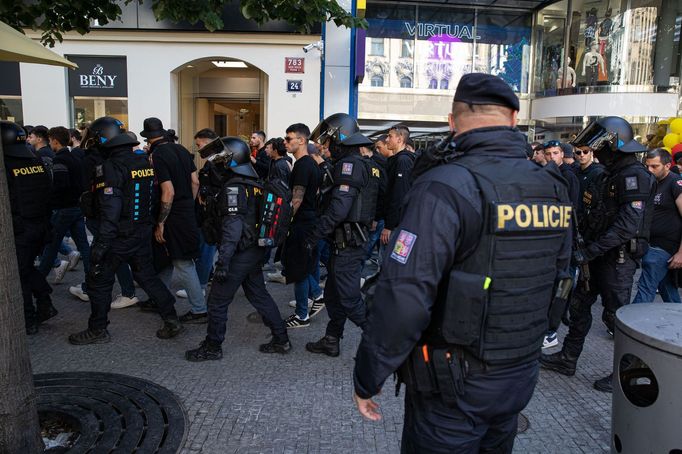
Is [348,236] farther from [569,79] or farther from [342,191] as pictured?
[569,79]

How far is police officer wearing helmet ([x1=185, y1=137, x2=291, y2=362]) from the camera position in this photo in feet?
14.0

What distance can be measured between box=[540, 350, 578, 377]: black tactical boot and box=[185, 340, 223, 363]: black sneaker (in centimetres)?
279

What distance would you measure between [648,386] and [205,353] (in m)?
3.32

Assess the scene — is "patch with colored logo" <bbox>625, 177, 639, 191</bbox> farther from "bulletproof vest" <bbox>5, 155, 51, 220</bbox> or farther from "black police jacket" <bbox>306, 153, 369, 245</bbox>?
"bulletproof vest" <bbox>5, 155, 51, 220</bbox>

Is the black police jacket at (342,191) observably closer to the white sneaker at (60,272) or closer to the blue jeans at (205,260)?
the blue jeans at (205,260)

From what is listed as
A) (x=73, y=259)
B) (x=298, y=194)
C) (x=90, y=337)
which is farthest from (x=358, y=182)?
(x=73, y=259)

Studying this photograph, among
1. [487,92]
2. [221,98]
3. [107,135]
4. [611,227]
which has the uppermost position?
[221,98]

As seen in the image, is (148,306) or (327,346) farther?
(148,306)

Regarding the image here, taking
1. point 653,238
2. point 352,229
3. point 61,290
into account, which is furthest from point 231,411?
point 653,238

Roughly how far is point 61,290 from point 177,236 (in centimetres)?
232

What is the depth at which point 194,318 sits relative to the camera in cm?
555

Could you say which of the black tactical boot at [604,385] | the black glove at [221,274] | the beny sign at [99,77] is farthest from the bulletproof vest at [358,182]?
the beny sign at [99,77]

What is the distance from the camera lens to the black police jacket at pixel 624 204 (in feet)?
13.5

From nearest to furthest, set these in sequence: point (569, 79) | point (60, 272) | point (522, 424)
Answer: point (522, 424), point (60, 272), point (569, 79)
